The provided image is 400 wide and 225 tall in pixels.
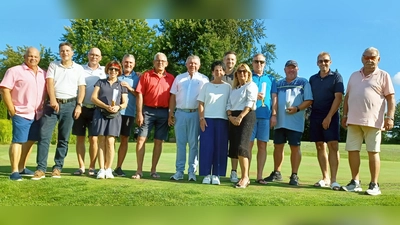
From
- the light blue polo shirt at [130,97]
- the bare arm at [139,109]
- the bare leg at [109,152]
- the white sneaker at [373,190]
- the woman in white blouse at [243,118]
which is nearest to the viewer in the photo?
the white sneaker at [373,190]

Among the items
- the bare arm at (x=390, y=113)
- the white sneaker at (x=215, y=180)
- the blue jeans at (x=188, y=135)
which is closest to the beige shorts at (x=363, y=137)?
the bare arm at (x=390, y=113)

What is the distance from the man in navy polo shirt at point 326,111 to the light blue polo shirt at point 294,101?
142 millimetres

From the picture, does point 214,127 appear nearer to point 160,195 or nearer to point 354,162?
point 160,195

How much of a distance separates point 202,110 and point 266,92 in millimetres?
1011

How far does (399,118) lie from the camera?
31.7 ft

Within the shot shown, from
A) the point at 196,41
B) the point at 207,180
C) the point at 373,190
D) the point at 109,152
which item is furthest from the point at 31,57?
the point at 196,41

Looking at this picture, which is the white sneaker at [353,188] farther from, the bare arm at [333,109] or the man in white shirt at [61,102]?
the man in white shirt at [61,102]

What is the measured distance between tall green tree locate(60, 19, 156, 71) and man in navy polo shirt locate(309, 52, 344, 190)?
1993 cm

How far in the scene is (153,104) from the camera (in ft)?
19.4

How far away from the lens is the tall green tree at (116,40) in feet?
81.6

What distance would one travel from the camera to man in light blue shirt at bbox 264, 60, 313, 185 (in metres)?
5.67

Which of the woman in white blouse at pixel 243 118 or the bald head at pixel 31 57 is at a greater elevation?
the bald head at pixel 31 57

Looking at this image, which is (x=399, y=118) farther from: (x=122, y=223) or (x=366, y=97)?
(x=122, y=223)

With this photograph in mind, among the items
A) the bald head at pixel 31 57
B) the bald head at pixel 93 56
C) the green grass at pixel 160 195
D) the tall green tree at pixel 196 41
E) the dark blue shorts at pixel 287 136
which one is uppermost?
the tall green tree at pixel 196 41
